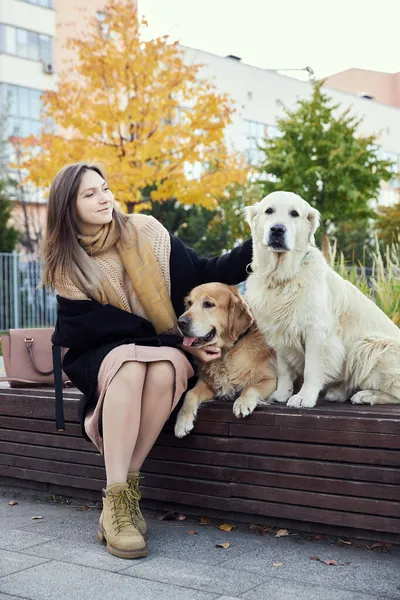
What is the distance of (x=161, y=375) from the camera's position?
3.25 metres

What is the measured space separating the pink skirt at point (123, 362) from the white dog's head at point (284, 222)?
67 centimetres

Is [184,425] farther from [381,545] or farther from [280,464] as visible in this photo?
[381,545]

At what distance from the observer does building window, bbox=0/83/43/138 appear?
2897 cm

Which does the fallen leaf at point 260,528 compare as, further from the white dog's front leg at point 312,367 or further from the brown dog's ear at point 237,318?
the brown dog's ear at point 237,318

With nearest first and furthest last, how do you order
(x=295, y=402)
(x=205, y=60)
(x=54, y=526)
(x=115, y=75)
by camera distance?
(x=295, y=402), (x=54, y=526), (x=115, y=75), (x=205, y=60)

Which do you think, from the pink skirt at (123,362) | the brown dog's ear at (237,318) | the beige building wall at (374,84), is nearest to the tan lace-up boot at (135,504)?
the pink skirt at (123,362)

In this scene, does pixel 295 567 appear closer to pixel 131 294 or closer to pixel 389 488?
pixel 389 488

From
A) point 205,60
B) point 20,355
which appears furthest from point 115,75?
point 205,60

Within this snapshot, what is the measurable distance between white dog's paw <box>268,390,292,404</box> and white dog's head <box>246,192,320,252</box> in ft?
2.23

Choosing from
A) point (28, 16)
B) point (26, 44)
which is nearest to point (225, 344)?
point (26, 44)

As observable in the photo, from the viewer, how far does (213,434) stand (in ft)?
11.2

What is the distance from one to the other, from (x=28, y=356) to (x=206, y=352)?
1294 millimetres

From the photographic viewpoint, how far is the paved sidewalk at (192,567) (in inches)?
104

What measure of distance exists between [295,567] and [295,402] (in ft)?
2.32
